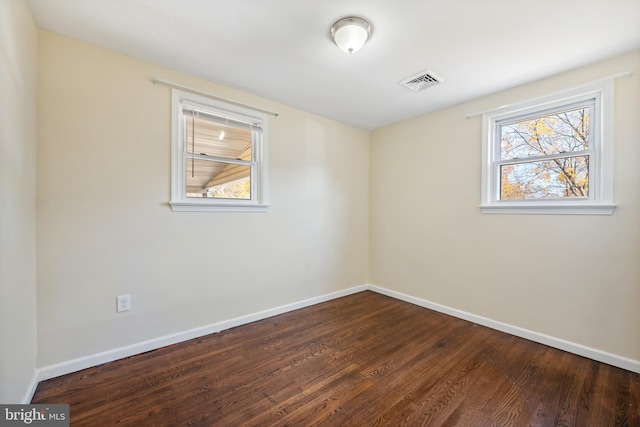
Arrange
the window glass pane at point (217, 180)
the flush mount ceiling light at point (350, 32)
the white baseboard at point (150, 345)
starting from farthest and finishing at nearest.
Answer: the window glass pane at point (217, 180) < the white baseboard at point (150, 345) < the flush mount ceiling light at point (350, 32)

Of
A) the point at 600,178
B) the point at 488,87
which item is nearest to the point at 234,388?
the point at 600,178

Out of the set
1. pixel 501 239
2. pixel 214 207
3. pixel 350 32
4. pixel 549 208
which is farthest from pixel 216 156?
pixel 549 208

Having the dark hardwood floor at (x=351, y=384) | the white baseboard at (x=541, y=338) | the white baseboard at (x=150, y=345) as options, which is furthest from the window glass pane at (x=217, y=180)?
the white baseboard at (x=541, y=338)

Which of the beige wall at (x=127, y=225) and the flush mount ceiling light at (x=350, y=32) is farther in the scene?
the beige wall at (x=127, y=225)

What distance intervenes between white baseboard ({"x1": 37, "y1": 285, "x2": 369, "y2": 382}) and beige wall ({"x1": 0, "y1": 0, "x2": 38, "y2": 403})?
149 mm

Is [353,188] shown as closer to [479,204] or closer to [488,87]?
[479,204]

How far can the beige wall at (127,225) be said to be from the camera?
5.92 ft

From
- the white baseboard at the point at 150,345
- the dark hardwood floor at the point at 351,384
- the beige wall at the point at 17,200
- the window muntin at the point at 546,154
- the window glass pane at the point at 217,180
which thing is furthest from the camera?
the window glass pane at the point at 217,180

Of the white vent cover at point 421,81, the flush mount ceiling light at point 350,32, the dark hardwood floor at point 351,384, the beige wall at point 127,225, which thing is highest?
the white vent cover at point 421,81

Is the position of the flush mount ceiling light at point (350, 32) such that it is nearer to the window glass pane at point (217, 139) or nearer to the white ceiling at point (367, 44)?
the white ceiling at point (367, 44)

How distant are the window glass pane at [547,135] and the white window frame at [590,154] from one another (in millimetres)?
59

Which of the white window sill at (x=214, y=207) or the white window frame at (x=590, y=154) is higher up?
the white window frame at (x=590, y=154)

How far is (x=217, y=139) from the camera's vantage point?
2.59 meters

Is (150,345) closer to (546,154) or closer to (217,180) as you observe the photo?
(217,180)
